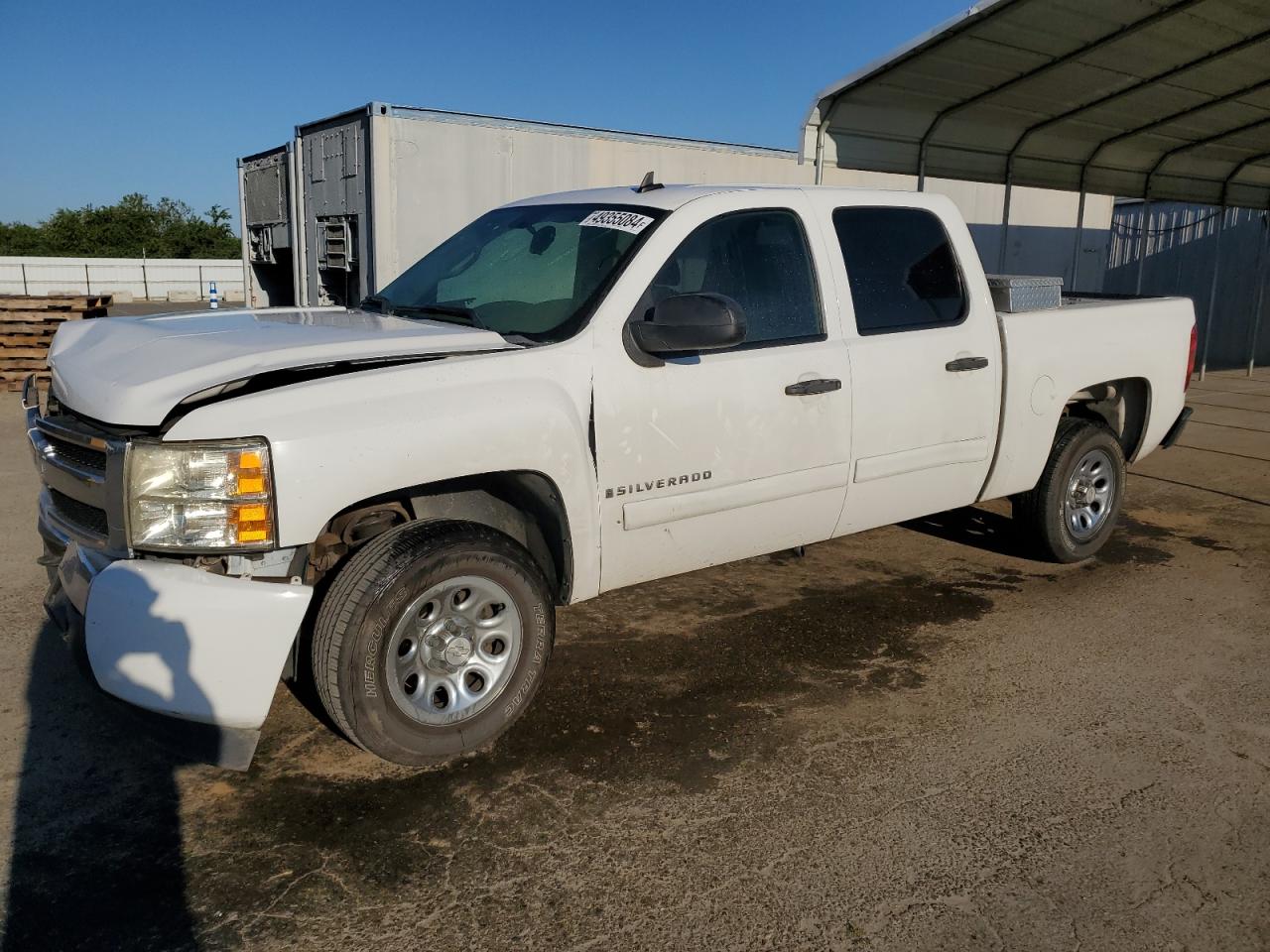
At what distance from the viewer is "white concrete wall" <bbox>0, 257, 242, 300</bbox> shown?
1737 inches

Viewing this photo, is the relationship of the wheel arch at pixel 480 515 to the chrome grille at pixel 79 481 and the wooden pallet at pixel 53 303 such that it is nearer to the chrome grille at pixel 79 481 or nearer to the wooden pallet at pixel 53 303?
the chrome grille at pixel 79 481

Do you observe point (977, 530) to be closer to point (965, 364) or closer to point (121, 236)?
point (965, 364)

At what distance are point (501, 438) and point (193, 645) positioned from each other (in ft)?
3.66

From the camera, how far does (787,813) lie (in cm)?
324

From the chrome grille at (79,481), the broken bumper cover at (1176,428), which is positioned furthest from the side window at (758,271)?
the broken bumper cover at (1176,428)

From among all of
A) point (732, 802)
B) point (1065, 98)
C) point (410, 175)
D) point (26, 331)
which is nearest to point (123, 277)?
point (26, 331)

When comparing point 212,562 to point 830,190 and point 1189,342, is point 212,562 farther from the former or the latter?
point 1189,342

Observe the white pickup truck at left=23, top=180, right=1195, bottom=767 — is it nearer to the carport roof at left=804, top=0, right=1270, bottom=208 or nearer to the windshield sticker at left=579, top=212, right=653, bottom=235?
the windshield sticker at left=579, top=212, right=653, bottom=235

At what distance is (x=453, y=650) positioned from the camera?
11.4 ft

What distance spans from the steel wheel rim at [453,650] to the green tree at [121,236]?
65701mm

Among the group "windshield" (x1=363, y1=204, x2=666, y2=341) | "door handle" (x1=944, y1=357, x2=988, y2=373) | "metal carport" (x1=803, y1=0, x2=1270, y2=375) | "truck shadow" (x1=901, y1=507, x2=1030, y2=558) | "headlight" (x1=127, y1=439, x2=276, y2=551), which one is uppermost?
"metal carport" (x1=803, y1=0, x2=1270, y2=375)

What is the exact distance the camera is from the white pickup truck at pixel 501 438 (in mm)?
A: 3002

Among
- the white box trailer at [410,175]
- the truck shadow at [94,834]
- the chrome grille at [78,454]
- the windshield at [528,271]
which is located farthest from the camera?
the white box trailer at [410,175]

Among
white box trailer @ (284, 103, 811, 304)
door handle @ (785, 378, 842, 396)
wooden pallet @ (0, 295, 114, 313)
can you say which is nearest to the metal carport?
white box trailer @ (284, 103, 811, 304)
